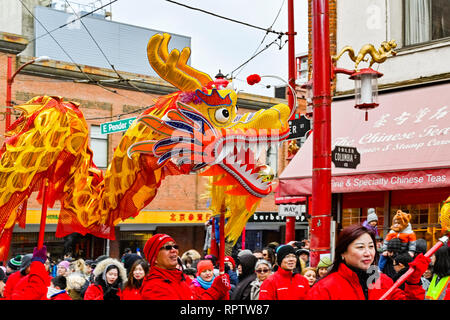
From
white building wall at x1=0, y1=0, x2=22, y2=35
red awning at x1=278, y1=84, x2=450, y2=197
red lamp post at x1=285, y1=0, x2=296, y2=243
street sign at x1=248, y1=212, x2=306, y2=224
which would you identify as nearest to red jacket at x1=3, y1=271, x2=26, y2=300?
red awning at x1=278, y1=84, x2=450, y2=197

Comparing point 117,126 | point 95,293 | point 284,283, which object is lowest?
point 95,293

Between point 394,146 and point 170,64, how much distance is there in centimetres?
631

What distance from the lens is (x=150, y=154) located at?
6918 mm

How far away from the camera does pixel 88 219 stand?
24.1 ft

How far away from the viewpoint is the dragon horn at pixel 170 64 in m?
6.61

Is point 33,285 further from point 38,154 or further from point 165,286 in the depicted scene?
point 165,286

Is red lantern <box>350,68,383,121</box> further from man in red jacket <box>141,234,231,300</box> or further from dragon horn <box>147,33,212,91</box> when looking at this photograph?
man in red jacket <box>141,234,231,300</box>

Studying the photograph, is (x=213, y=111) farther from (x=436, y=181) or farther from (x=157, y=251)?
(x=436, y=181)

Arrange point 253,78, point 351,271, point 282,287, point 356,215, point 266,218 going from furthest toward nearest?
point 266,218 → point 356,215 → point 253,78 → point 282,287 → point 351,271

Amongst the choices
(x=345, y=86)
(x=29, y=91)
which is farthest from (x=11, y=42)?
(x=345, y=86)

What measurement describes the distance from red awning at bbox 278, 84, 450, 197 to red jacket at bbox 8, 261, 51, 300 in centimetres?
636

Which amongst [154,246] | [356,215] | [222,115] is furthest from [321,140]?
[356,215]

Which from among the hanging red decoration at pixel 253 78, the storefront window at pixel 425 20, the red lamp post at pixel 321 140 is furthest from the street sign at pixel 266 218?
the hanging red decoration at pixel 253 78

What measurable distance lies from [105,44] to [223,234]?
2072 cm
